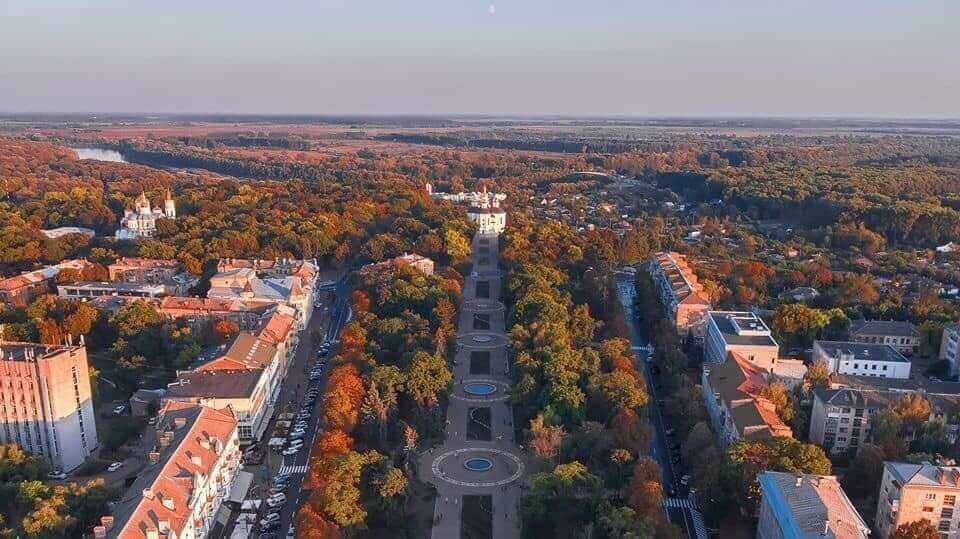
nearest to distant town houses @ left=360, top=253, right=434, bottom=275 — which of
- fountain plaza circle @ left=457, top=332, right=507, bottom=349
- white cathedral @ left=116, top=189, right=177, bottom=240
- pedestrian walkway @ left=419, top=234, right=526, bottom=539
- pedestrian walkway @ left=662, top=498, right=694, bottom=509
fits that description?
pedestrian walkway @ left=419, top=234, right=526, bottom=539

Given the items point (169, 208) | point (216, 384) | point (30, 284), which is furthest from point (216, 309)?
point (169, 208)

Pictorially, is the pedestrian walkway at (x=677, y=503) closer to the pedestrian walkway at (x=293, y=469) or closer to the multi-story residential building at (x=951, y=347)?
the pedestrian walkway at (x=293, y=469)

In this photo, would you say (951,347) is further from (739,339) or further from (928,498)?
(928,498)

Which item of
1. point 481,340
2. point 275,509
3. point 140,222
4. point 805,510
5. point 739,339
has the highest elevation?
point 140,222

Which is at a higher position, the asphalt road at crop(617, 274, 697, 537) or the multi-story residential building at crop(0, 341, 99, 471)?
the multi-story residential building at crop(0, 341, 99, 471)

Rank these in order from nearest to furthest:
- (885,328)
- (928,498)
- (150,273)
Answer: (928,498)
(885,328)
(150,273)

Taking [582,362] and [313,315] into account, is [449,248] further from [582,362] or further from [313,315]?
[582,362]

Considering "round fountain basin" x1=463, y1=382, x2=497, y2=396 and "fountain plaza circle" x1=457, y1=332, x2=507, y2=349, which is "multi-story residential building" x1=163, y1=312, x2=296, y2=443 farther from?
"fountain plaza circle" x1=457, y1=332, x2=507, y2=349
